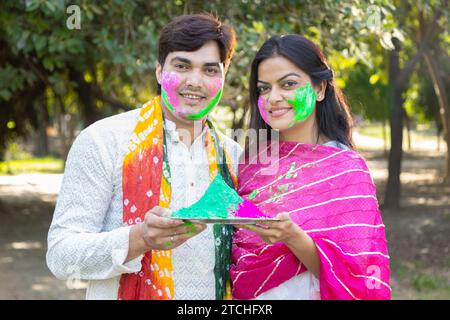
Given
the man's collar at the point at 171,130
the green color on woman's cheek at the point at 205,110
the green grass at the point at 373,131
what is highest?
the green color on woman's cheek at the point at 205,110

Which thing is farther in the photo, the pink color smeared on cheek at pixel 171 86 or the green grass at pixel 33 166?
the green grass at pixel 33 166

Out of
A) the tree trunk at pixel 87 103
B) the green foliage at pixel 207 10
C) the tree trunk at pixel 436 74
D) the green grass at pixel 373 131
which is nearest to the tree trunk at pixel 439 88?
the tree trunk at pixel 436 74

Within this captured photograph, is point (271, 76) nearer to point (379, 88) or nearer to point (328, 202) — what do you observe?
point (328, 202)

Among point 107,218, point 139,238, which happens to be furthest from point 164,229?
point 107,218

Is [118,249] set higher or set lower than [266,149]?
lower

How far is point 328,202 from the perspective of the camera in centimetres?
234

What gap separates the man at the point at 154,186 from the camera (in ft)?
7.26

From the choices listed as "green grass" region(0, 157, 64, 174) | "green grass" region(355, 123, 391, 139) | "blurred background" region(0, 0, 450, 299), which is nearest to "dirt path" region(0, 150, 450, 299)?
"blurred background" region(0, 0, 450, 299)

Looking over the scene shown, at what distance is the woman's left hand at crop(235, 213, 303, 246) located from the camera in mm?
2066

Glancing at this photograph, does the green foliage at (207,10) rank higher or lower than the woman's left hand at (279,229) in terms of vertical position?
higher

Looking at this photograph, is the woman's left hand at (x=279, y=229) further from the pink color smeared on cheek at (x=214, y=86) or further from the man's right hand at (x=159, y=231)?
the pink color smeared on cheek at (x=214, y=86)

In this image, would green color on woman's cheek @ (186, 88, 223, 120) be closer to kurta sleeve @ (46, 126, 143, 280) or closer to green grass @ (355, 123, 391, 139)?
kurta sleeve @ (46, 126, 143, 280)
